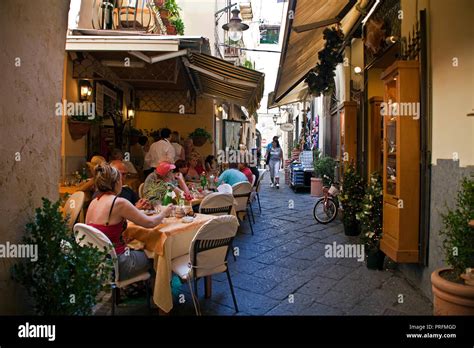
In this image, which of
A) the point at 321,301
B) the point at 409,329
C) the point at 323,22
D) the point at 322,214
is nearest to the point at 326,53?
the point at 323,22

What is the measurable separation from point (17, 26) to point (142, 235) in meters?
2.02

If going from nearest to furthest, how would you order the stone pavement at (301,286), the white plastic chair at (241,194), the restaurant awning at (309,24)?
the stone pavement at (301,286) → the restaurant awning at (309,24) → the white plastic chair at (241,194)

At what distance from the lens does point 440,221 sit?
11.7ft

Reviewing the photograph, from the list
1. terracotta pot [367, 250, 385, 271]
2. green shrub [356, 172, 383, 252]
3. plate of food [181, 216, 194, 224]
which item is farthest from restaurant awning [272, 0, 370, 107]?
terracotta pot [367, 250, 385, 271]

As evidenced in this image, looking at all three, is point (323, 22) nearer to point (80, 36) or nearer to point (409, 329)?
point (80, 36)

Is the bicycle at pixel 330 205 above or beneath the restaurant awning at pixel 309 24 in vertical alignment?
beneath

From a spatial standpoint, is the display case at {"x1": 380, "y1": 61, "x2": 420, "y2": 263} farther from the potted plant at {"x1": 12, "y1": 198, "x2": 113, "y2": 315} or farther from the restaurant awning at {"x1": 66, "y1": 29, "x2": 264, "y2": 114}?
the potted plant at {"x1": 12, "y1": 198, "x2": 113, "y2": 315}

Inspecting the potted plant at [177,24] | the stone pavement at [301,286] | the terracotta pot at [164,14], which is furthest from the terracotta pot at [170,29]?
the stone pavement at [301,286]

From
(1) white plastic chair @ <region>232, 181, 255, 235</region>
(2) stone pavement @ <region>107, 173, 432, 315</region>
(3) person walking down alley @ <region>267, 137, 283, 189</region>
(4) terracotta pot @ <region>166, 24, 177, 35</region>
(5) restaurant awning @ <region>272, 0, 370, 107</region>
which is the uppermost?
(4) terracotta pot @ <region>166, 24, 177, 35</region>

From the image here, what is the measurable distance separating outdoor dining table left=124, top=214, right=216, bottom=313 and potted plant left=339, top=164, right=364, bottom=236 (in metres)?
3.22

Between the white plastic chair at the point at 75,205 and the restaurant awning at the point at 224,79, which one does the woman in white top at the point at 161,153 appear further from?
the white plastic chair at the point at 75,205

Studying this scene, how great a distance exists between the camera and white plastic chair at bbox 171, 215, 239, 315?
321 cm

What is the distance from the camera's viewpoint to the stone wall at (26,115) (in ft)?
6.44

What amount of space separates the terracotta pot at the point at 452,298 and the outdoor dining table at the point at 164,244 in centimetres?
183
